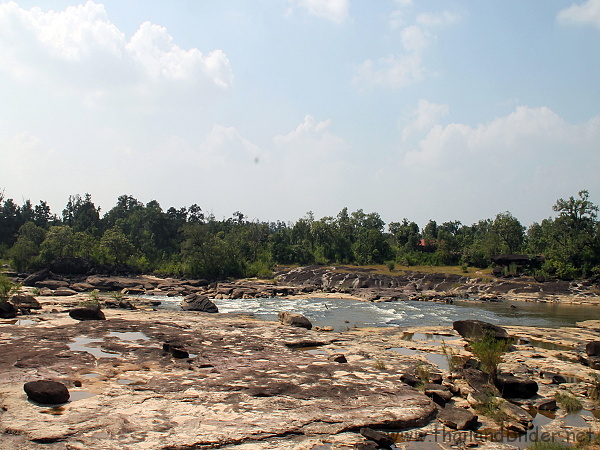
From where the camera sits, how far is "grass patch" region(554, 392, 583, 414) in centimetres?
1255

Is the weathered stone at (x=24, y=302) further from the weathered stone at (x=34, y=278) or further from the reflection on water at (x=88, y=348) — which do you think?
the weathered stone at (x=34, y=278)

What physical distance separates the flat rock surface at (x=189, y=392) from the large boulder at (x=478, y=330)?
21.1 feet

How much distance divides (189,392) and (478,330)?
1579 centimetres

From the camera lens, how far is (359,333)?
26359mm

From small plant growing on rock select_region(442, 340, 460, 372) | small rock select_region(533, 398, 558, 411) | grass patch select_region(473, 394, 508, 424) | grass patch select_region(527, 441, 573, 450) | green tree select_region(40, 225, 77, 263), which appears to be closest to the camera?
grass patch select_region(527, 441, 573, 450)

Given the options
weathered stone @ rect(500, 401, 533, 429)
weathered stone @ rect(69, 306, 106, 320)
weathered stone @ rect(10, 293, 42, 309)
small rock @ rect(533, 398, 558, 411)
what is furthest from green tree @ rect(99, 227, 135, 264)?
small rock @ rect(533, 398, 558, 411)

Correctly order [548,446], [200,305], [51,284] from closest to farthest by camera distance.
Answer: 1. [548,446]
2. [200,305]
3. [51,284]

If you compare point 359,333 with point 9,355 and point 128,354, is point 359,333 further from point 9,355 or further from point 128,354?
point 9,355

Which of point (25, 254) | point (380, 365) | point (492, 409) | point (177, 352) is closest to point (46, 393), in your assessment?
point (177, 352)

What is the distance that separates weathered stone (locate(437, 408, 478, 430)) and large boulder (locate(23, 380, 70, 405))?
995cm

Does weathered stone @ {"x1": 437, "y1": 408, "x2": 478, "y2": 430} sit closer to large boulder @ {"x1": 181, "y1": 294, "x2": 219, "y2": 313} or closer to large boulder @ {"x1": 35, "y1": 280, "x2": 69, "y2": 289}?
large boulder @ {"x1": 181, "y1": 294, "x2": 219, "y2": 313}

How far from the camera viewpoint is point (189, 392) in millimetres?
12883

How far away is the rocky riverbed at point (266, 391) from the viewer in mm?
10047

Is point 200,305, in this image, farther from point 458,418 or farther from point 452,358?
point 458,418
